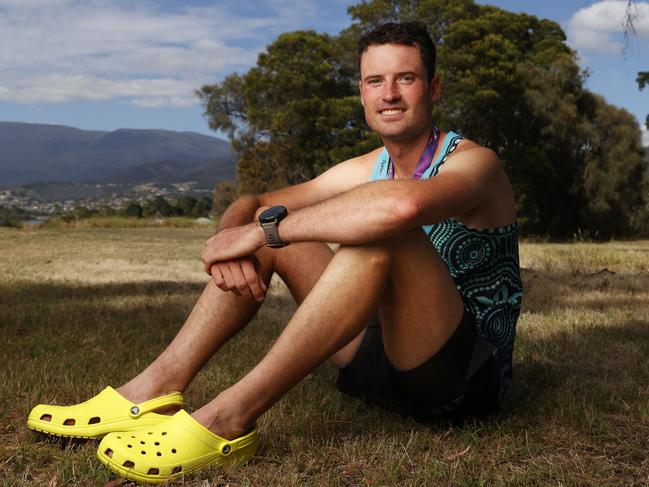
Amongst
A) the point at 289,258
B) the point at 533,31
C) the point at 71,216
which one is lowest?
the point at 71,216

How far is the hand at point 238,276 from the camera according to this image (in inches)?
105

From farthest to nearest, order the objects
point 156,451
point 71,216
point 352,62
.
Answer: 1. point 352,62
2. point 71,216
3. point 156,451

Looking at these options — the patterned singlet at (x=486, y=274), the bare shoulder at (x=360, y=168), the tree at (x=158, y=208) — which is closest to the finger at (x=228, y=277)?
the patterned singlet at (x=486, y=274)

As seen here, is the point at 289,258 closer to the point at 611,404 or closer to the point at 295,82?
the point at 611,404

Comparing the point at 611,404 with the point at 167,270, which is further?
the point at 167,270

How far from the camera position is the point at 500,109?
25.7 metres

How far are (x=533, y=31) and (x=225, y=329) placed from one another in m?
29.2

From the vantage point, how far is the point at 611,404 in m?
3.31

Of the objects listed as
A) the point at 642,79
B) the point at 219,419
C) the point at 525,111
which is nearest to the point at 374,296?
the point at 219,419

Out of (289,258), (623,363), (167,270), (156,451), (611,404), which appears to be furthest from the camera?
(167,270)

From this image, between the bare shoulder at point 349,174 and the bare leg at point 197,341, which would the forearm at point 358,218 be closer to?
the bare leg at point 197,341

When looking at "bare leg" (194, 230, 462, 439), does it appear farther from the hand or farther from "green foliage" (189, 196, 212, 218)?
"green foliage" (189, 196, 212, 218)

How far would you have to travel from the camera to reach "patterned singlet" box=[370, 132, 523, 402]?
2760 millimetres

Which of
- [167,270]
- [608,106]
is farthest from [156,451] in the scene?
[608,106]
